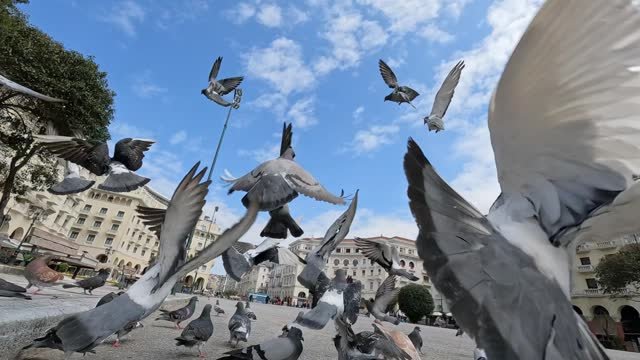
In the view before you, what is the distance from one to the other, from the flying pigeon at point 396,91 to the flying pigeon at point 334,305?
23.3 ft

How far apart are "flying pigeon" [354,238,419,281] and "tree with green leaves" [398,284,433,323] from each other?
134ft

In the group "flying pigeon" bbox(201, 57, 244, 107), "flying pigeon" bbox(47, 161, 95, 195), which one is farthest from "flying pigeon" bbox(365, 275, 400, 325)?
"flying pigeon" bbox(201, 57, 244, 107)

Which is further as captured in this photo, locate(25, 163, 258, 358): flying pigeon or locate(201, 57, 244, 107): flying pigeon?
locate(201, 57, 244, 107): flying pigeon

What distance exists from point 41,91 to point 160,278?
15.2 m

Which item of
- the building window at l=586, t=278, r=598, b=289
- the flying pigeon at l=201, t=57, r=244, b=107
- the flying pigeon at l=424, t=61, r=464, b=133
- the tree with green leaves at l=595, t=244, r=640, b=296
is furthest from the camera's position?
the building window at l=586, t=278, r=598, b=289

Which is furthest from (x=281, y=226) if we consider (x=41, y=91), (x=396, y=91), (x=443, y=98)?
(x=41, y=91)

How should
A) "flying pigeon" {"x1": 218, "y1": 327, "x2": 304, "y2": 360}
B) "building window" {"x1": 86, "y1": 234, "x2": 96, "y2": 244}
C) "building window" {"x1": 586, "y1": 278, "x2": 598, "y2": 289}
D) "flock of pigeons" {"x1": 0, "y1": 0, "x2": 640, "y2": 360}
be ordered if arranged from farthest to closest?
"building window" {"x1": 86, "y1": 234, "x2": 96, "y2": 244}, "building window" {"x1": 586, "y1": 278, "x2": 598, "y2": 289}, "flying pigeon" {"x1": 218, "y1": 327, "x2": 304, "y2": 360}, "flock of pigeons" {"x1": 0, "y1": 0, "x2": 640, "y2": 360}

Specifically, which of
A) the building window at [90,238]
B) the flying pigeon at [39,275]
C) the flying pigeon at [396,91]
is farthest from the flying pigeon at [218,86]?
the building window at [90,238]

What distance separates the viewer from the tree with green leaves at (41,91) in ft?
41.1

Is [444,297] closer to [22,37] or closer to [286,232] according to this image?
[286,232]

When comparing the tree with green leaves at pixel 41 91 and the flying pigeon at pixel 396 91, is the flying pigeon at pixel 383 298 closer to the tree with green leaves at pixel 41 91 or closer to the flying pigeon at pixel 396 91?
the flying pigeon at pixel 396 91

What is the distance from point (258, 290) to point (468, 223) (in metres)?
111

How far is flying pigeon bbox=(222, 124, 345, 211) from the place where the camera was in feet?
8.79

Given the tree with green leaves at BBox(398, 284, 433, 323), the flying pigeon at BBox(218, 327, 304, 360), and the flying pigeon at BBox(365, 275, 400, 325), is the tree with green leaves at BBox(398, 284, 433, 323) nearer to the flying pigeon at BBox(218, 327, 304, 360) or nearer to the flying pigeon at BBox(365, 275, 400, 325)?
the flying pigeon at BBox(365, 275, 400, 325)
